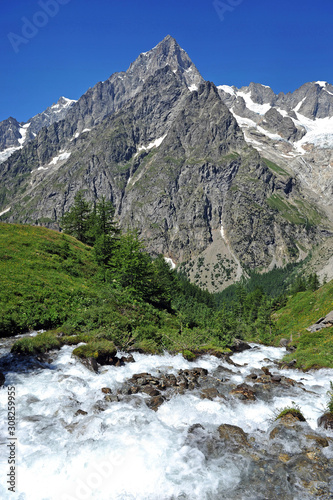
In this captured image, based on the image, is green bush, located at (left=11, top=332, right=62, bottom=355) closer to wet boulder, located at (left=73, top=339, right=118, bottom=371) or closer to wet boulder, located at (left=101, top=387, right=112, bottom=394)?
wet boulder, located at (left=73, top=339, right=118, bottom=371)

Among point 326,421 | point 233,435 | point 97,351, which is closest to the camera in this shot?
point 233,435

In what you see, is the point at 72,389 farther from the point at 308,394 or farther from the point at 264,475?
the point at 308,394

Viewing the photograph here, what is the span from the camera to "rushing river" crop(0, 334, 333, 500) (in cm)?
716

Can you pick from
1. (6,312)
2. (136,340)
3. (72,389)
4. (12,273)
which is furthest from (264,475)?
(12,273)

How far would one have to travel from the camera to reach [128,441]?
873 cm

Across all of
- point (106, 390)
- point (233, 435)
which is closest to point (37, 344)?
point (106, 390)

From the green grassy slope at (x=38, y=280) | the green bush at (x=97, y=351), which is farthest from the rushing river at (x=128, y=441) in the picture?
the green grassy slope at (x=38, y=280)

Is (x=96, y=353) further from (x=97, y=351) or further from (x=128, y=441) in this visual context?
(x=128, y=441)

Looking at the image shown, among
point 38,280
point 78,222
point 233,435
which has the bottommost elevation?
point 233,435

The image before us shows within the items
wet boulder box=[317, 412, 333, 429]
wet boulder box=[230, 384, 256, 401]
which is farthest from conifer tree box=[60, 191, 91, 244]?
wet boulder box=[317, 412, 333, 429]

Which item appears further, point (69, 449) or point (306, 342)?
point (306, 342)

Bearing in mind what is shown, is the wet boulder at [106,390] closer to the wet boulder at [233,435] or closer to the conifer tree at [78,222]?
the wet boulder at [233,435]

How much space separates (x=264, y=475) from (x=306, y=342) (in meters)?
26.3

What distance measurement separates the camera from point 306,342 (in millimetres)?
30172
